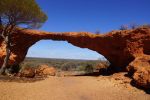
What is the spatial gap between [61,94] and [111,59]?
42.5ft

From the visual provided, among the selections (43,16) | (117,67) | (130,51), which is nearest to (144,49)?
(130,51)

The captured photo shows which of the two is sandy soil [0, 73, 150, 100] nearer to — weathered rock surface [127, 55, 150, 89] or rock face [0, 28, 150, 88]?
weathered rock surface [127, 55, 150, 89]

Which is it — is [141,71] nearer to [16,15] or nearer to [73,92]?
[73,92]

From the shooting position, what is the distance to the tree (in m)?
23.0

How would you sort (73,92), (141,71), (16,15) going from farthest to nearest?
(16,15)
(141,71)
(73,92)

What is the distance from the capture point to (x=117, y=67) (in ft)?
86.5

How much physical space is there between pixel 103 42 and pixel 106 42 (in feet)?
1.25

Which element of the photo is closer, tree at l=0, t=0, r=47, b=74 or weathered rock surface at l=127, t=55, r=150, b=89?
weathered rock surface at l=127, t=55, r=150, b=89

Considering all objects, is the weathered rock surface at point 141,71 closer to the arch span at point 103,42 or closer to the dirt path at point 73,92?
the dirt path at point 73,92

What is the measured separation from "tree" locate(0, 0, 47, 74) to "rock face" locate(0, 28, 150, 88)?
2.44m

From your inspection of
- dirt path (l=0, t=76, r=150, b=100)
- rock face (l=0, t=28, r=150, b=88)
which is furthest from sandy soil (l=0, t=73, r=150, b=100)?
rock face (l=0, t=28, r=150, b=88)

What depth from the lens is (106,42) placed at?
83.8ft

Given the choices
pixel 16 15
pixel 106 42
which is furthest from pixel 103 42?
pixel 16 15

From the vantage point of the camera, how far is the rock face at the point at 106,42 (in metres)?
23.0
